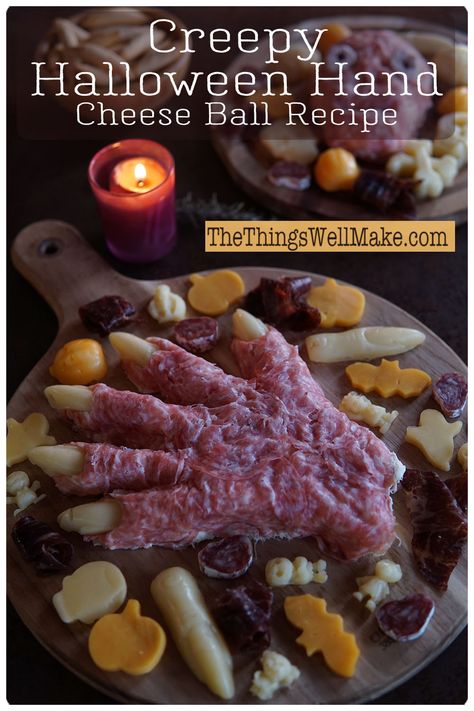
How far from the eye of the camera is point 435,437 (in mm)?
3316

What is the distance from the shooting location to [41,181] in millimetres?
4586

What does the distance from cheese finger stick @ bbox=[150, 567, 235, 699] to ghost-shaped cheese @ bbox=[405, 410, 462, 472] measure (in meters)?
1.07

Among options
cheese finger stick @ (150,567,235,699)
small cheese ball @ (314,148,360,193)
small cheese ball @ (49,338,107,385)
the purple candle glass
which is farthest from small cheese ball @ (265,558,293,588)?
small cheese ball @ (314,148,360,193)

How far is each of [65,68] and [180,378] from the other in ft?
6.55

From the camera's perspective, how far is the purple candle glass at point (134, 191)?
3.88m

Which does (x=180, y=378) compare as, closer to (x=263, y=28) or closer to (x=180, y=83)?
(x=180, y=83)

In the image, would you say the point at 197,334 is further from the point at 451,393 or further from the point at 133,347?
the point at 451,393

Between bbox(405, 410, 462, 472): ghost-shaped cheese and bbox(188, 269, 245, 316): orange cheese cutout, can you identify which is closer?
bbox(405, 410, 462, 472): ghost-shaped cheese

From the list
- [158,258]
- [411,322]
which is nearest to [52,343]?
[158,258]

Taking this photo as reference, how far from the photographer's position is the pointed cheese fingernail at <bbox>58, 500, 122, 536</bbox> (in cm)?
304

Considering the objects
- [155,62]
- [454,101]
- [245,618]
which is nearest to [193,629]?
[245,618]

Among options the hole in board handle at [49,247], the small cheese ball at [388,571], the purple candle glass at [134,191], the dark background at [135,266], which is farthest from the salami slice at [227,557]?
the hole in board handle at [49,247]

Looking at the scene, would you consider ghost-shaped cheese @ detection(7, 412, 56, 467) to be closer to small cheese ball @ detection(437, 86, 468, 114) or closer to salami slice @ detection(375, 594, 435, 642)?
salami slice @ detection(375, 594, 435, 642)

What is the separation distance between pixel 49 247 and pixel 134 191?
0.55 metres
